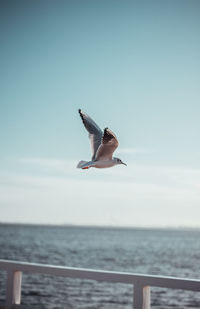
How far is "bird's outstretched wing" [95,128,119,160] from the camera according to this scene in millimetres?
1385

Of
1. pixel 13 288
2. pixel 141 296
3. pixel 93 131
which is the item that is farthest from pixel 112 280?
pixel 93 131

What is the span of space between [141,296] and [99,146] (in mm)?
943

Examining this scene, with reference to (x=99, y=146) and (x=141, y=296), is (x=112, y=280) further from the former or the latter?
(x=99, y=146)

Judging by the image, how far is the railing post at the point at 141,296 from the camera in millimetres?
2002

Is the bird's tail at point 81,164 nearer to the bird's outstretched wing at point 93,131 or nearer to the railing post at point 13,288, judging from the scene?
the bird's outstretched wing at point 93,131

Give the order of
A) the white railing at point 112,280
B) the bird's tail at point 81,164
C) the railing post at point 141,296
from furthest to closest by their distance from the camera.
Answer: the railing post at point 141,296, the white railing at point 112,280, the bird's tail at point 81,164

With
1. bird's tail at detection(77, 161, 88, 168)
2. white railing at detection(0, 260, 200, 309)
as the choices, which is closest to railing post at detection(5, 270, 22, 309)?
white railing at detection(0, 260, 200, 309)

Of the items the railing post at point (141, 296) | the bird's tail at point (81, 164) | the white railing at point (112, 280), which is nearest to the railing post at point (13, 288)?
the white railing at point (112, 280)

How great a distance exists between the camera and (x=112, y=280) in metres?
2.03

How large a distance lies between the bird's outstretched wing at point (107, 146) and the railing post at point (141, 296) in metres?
0.83

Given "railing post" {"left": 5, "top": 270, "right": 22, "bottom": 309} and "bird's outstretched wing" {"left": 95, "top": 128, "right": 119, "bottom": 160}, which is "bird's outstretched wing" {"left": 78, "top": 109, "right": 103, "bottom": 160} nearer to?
"bird's outstretched wing" {"left": 95, "top": 128, "right": 119, "bottom": 160}

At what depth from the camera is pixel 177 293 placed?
492 inches

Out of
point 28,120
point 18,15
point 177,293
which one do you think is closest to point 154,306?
point 177,293

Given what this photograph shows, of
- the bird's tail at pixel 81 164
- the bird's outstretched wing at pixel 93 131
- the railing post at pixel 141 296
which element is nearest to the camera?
the bird's tail at pixel 81 164
